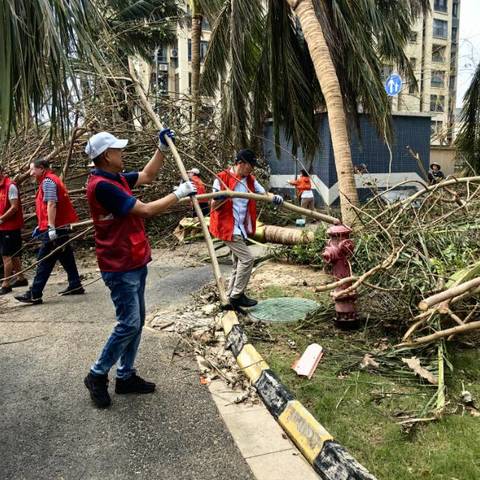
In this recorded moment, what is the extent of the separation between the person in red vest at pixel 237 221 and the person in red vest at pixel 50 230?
2.20 meters

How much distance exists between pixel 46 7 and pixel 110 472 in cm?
275

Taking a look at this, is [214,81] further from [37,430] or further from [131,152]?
[37,430]

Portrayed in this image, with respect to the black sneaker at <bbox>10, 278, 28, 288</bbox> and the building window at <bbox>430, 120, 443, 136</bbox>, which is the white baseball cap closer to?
the black sneaker at <bbox>10, 278, 28, 288</bbox>

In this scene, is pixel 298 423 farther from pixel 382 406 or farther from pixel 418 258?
pixel 418 258

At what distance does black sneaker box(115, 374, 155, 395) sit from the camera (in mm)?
3875

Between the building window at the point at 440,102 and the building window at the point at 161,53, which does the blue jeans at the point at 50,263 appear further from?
the building window at the point at 440,102

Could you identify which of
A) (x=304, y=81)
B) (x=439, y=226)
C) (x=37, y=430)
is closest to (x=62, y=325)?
(x=37, y=430)

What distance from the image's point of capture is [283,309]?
226 inches

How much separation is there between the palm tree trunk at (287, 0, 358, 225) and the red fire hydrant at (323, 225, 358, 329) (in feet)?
6.23

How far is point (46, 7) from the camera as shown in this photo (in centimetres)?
293

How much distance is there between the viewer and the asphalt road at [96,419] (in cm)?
294

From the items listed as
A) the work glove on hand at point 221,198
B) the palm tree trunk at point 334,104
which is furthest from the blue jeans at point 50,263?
the palm tree trunk at point 334,104

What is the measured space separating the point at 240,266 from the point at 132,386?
222 cm

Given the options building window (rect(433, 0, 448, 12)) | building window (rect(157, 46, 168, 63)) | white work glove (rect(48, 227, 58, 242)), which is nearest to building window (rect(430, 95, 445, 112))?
building window (rect(433, 0, 448, 12))
